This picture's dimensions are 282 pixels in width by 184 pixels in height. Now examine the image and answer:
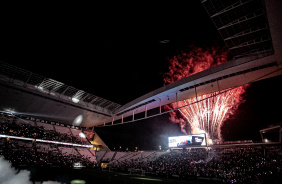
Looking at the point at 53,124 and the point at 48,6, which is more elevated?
the point at 48,6

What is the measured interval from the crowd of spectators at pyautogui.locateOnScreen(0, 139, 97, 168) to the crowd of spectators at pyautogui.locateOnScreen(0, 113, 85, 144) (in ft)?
5.02

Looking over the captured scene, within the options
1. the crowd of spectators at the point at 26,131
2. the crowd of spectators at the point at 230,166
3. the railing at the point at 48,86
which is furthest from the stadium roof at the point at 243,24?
the crowd of spectators at the point at 26,131

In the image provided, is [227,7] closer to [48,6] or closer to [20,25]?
[48,6]

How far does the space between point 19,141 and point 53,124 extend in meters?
7.61

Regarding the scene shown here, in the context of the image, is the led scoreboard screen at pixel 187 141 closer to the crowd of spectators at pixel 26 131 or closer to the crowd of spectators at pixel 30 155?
the crowd of spectators at pixel 30 155

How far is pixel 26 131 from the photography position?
28.3 m

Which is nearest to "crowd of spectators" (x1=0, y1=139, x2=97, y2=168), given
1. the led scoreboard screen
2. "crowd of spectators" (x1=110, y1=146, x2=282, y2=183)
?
"crowd of spectators" (x1=110, y1=146, x2=282, y2=183)

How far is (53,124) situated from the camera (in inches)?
1371

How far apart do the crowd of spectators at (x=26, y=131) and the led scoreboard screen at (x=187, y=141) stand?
23.1 m

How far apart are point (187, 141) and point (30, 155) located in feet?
82.7

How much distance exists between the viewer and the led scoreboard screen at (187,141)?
23.5m

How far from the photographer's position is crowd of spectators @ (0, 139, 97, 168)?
20.2 meters

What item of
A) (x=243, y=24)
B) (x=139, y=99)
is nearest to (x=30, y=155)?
(x=139, y=99)

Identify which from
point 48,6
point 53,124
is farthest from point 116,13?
point 53,124
